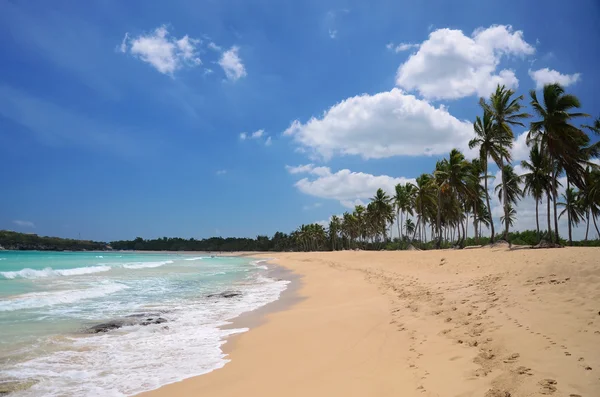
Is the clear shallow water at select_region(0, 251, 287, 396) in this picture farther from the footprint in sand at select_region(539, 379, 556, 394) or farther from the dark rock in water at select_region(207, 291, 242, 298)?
the footprint in sand at select_region(539, 379, 556, 394)

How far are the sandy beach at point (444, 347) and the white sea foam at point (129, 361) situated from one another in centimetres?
50

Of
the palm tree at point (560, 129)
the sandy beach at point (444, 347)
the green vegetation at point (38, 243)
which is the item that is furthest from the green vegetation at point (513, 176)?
the green vegetation at point (38, 243)

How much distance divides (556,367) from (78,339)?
9.44 m

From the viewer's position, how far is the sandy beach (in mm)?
3971

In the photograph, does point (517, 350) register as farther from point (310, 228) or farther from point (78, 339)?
point (310, 228)

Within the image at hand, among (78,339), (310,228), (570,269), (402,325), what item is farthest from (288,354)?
(310,228)

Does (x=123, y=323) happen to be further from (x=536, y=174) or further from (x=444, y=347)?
(x=536, y=174)

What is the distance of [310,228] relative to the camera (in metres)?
118

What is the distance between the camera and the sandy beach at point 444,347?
13.0ft

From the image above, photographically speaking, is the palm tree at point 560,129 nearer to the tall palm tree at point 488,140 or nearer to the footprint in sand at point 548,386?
the tall palm tree at point 488,140

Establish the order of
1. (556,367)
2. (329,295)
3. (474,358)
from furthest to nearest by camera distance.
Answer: (329,295) < (474,358) < (556,367)

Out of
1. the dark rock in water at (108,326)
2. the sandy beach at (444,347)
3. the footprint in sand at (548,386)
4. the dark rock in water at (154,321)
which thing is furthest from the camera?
the dark rock in water at (154,321)

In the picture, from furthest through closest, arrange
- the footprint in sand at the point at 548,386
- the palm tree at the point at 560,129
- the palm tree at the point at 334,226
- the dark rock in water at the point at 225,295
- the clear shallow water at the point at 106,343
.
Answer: the palm tree at the point at 334,226 < the palm tree at the point at 560,129 < the dark rock in water at the point at 225,295 < the clear shallow water at the point at 106,343 < the footprint in sand at the point at 548,386

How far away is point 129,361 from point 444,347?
5856 millimetres
